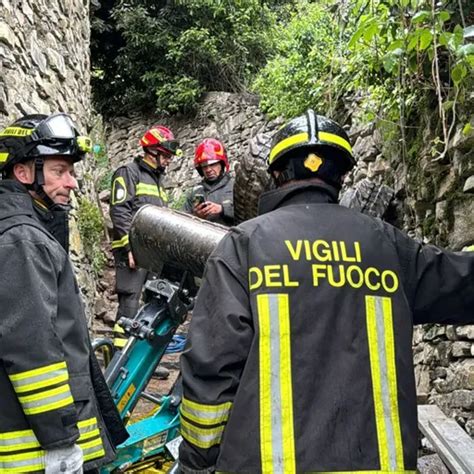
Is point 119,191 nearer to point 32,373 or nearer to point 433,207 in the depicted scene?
point 433,207

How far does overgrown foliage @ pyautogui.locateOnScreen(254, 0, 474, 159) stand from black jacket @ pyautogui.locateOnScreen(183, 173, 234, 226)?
120cm

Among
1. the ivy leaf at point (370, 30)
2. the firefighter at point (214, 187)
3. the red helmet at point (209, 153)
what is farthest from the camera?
the red helmet at point (209, 153)

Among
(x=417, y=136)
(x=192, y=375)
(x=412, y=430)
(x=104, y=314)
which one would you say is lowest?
(x=412, y=430)

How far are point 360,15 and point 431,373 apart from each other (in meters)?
2.09

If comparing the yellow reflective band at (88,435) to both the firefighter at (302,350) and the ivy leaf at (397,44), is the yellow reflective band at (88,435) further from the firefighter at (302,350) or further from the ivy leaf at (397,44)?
the ivy leaf at (397,44)

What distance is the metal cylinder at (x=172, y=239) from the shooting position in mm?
2527

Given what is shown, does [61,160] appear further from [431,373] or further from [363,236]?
[431,373]

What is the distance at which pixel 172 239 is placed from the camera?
259cm

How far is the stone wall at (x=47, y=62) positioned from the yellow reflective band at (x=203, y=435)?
95.7 inches

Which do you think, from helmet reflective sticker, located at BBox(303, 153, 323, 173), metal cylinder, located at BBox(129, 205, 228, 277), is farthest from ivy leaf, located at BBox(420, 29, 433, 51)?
metal cylinder, located at BBox(129, 205, 228, 277)

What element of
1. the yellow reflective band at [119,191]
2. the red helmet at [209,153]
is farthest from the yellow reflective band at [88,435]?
the red helmet at [209,153]

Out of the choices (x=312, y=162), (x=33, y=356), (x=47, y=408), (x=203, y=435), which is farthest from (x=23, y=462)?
(x=312, y=162)

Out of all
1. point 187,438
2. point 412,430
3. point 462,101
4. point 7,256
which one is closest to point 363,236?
point 412,430

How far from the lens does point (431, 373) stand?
349cm
